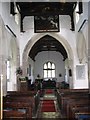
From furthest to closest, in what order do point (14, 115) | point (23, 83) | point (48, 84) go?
point (48, 84) < point (23, 83) < point (14, 115)

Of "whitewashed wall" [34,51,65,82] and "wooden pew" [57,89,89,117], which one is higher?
"whitewashed wall" [34,51,65,82]

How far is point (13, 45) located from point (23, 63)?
7.70 feet

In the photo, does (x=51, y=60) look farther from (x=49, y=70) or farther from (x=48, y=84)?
(x=48, y=84)

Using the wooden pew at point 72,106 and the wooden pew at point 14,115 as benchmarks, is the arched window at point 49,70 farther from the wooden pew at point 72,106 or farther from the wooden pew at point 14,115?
the wooden pew at point 14,115

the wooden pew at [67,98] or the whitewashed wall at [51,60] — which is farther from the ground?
the whitewashed wall at [51,60]

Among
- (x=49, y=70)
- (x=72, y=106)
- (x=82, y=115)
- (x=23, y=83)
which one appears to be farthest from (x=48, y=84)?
(x=82, y=115)

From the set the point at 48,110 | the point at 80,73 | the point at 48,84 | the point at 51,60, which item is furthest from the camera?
the point at 51,60

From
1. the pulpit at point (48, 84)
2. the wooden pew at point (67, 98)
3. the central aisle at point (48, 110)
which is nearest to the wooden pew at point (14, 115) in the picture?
the wooden pew at point (67, 98)

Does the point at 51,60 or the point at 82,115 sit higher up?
the point at 51,60

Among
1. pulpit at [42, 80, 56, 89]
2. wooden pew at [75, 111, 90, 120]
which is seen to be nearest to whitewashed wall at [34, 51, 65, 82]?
pulpit at [42, 80, 56, 89]

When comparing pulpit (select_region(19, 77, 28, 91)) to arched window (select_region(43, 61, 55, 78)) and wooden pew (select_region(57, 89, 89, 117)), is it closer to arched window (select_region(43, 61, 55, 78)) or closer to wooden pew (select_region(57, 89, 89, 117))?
wooden pew (select_region(57, 89, 89, 117))

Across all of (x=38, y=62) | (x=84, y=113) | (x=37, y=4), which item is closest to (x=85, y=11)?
(x=37, y=4)

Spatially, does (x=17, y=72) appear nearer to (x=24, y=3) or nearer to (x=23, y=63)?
(x=23, y=63)

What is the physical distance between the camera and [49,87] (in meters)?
30.9
